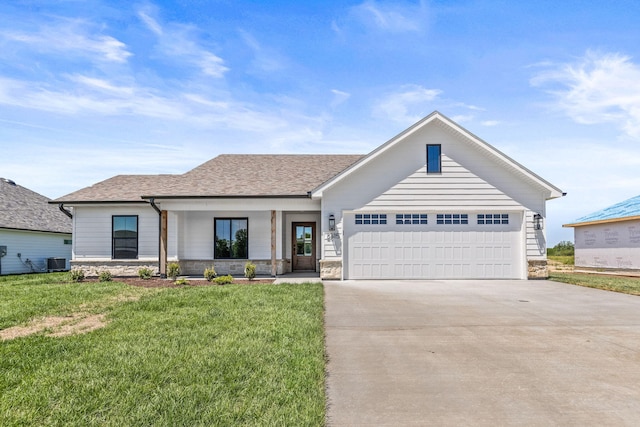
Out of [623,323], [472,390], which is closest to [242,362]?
[472,390]

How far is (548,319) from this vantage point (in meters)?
7.82

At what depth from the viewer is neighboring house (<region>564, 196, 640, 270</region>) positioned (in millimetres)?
19822

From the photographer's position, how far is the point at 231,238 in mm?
16969

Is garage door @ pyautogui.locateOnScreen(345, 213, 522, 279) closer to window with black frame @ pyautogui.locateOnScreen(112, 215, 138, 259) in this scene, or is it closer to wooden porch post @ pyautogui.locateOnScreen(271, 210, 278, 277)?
wooden porch post @ pyautogui.locateOnScreen(271, 210, 278, 277)

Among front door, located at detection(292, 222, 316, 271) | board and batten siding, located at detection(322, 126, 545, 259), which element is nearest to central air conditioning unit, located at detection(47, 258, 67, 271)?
front door, located at detection(292, 222, 316, 271)

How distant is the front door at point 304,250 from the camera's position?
717 inches

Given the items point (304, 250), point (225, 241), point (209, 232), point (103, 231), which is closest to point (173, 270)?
point (209, 232)

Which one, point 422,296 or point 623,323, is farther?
point 422,296

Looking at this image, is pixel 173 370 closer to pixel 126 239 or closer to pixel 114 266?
pixel 126 239

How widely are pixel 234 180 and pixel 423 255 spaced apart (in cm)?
843

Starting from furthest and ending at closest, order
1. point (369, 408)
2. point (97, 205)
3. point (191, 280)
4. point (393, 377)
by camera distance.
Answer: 1. point (97, 205)
2. point (191, 280)
3. point (393, 377)
4. point (369, 408)

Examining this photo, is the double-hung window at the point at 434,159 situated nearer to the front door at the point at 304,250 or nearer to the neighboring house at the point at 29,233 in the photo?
the front door at the point at 304,250

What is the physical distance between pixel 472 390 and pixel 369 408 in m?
1.22

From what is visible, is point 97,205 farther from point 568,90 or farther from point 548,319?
point 568,90
